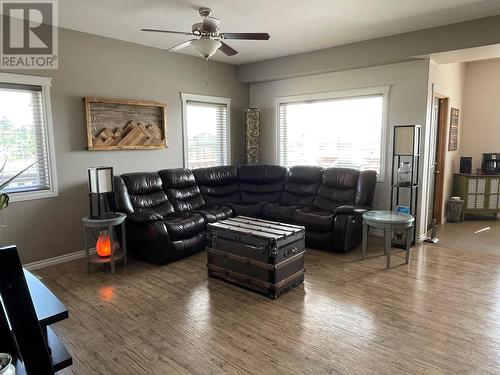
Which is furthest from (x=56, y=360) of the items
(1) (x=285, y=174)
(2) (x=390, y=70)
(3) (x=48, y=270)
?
(2) (x=390, y=70)

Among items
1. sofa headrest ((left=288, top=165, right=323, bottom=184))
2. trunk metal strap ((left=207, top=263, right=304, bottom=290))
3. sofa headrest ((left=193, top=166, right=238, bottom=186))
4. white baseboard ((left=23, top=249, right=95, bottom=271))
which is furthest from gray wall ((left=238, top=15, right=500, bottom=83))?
white baseboard ((left=23, top=249, right=95, bottom=271))

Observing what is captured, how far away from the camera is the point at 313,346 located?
2.45 metres

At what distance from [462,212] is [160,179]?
536 centimetres

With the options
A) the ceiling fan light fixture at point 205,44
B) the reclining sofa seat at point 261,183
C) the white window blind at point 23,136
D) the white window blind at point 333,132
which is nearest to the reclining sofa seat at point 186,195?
the reclining sofa seat at point 261,183

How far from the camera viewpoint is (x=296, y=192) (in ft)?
17.9

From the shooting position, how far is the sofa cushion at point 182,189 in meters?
4.89

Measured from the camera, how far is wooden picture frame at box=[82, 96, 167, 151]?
4.31 metres

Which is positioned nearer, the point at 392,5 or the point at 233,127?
the point at 392,5

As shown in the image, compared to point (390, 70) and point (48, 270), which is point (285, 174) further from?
point (48, 270)

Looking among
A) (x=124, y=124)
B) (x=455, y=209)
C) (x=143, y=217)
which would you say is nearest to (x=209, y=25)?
(x=124, y=124)

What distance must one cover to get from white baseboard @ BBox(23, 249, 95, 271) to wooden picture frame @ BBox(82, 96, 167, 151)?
54.1 inches

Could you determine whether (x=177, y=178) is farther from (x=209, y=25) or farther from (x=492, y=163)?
(x=492, y=163)

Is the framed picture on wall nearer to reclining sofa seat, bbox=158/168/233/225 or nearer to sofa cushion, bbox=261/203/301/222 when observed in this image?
sofa cushion, bbox=261/203/301/222

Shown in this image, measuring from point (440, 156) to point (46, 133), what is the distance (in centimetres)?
589
